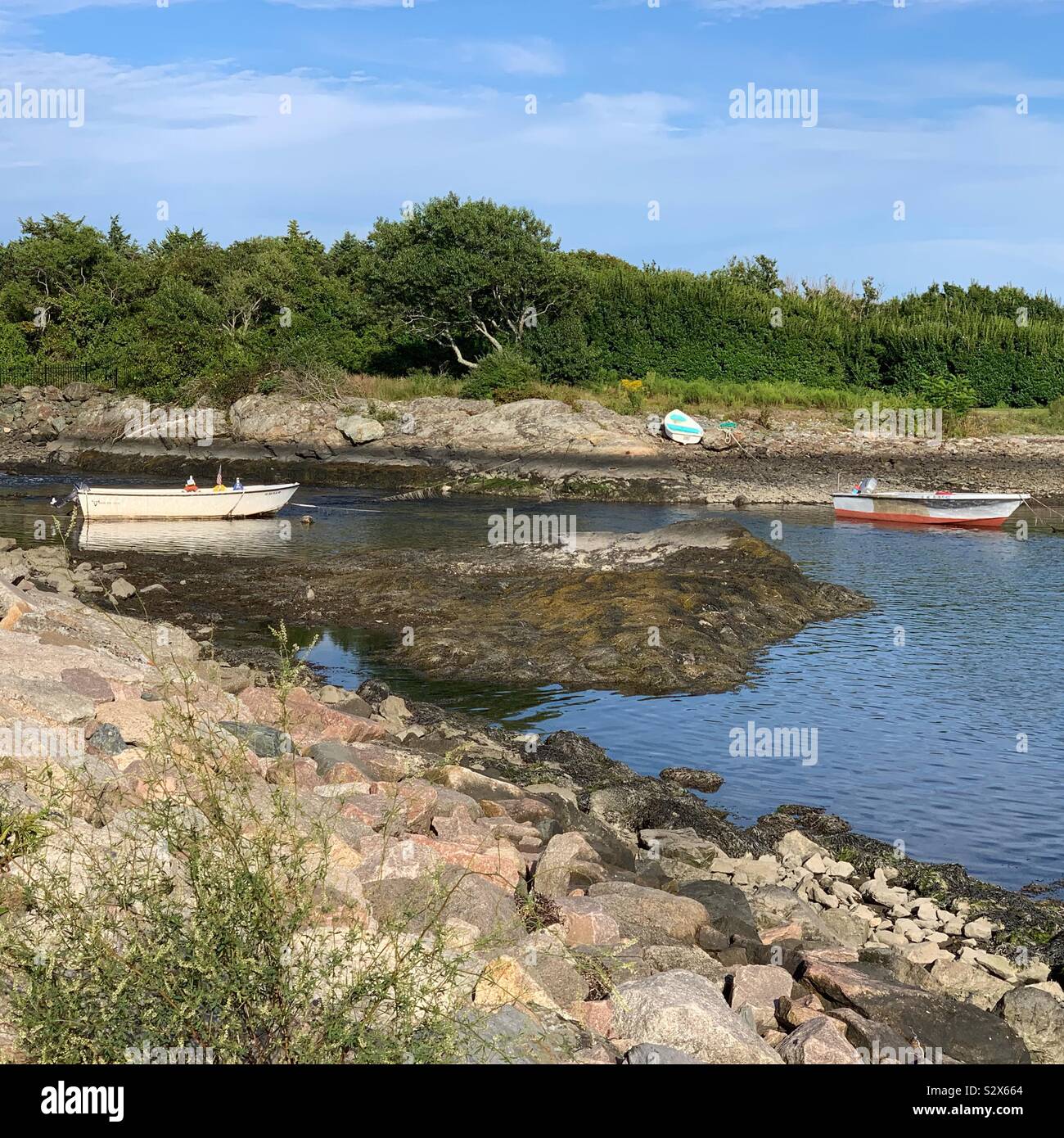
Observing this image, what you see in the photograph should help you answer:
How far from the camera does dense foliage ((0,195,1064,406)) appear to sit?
55947mm

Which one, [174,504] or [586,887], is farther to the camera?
[174,504]

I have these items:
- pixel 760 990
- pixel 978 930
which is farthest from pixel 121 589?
pixel 760 990

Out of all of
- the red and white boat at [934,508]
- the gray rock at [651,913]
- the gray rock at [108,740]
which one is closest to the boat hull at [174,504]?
the red and white boat at [934,508]

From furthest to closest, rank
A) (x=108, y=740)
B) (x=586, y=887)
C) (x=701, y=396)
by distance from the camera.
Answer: (x=701, y=396)
(x=108, y=740)
(x=586, y=887)

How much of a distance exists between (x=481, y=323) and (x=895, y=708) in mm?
42755

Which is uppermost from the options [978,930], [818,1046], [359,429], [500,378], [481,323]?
[481,323]

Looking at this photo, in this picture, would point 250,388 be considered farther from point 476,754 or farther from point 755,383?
point 476,754

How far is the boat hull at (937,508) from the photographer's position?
39.8m

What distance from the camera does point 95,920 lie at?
5723mm

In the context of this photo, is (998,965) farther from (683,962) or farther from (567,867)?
(567,867)

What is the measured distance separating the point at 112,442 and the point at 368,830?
50.2m

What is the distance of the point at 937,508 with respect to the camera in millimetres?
40062

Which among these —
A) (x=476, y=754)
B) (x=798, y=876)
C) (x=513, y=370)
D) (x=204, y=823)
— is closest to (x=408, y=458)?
(x=513, y=370)

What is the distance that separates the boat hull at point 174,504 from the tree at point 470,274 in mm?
19816
